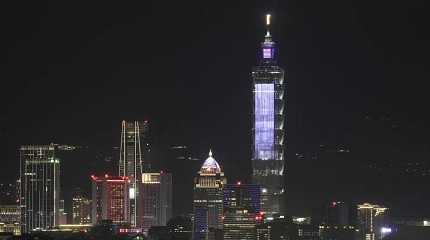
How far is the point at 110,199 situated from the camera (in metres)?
39.7

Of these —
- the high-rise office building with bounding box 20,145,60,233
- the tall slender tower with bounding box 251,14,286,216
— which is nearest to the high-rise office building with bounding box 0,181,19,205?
the high-rise office building with bounding box 20,145,60,233

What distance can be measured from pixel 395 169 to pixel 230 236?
5.63 meters

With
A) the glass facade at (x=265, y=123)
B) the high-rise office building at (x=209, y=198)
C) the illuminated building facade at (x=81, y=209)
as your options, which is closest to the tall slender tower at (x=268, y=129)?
the glass facade at (x=265, y=123)

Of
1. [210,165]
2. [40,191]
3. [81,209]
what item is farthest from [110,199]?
[210,165]

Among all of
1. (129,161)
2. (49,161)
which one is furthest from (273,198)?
(49,161)

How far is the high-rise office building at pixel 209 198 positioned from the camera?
1492 inches

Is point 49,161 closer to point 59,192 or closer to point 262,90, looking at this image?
point 59,192

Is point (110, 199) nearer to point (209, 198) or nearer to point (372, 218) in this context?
point (209, 198)

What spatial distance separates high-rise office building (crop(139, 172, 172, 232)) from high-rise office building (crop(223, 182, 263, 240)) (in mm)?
1936

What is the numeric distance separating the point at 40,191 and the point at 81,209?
1440 millimetres

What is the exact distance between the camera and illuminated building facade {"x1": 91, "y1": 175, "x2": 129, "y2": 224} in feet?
127

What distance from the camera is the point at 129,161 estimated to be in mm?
40000

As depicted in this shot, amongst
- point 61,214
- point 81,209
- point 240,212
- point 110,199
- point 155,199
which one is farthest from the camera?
point 155,199

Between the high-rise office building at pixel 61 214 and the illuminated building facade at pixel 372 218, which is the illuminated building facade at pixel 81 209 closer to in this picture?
the high-rise office building at pixel 61 214
